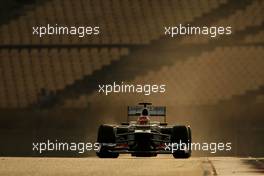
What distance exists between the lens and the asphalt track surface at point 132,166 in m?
17.8

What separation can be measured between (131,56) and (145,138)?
5.08m

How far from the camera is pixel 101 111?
24.2m

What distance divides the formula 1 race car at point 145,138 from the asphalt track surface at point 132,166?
35cm

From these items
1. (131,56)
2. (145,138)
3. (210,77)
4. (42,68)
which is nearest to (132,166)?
(145,138)

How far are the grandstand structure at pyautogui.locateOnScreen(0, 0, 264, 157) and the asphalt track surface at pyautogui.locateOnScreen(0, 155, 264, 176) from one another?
1668 mm

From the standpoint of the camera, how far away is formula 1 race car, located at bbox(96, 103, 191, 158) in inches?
779

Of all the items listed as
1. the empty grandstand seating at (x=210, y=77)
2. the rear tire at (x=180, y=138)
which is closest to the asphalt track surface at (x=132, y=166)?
the rear tire at (x=180, y=138)

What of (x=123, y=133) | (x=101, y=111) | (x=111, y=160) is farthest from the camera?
(x=101, y=111)

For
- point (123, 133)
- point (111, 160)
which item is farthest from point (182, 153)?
point (111, 160)

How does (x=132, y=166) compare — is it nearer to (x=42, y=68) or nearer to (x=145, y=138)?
(x=145, y=138)

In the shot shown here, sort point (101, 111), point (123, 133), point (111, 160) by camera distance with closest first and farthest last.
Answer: point (123, 133) < point (111, 160) < point (101, 111)

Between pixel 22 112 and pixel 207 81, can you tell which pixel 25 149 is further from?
pixel 207 81

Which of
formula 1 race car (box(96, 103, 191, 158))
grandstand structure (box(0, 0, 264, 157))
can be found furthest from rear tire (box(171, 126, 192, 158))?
grandstand structure (box(0, 0, 264, 157))

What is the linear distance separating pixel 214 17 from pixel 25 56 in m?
5.10
